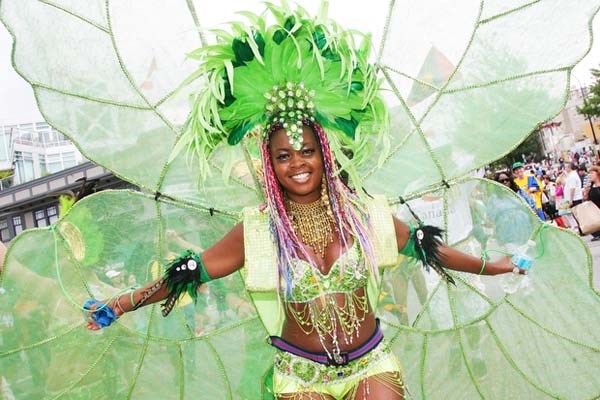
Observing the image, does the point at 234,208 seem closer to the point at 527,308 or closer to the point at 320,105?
the point at 320,105

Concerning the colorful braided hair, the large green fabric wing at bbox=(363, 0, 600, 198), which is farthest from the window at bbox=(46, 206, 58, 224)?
the colorful braided hair

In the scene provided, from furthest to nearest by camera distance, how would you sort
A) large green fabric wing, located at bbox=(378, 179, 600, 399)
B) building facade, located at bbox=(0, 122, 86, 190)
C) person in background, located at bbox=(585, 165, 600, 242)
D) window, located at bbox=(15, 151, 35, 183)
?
window, located at bbox=(15, 151, 35, 183)
building facade, located at bbox=(0, 122, 86, 190)
person in background, located at bbox=(585, 165, 600, 242)
large green fabric wing, located at bbox=(378, 179, 600, 399)

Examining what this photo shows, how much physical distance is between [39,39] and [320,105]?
128 cm

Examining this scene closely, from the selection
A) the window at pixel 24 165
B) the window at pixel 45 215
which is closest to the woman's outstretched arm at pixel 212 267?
the window at pixel 45 215

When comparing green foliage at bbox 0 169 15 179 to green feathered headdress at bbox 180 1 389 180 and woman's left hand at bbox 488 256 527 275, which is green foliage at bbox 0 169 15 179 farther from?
woman's left hand at bbox 488 256 527 275

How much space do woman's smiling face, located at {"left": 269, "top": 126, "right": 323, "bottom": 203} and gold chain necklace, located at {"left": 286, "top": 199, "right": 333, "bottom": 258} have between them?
0.35 feet

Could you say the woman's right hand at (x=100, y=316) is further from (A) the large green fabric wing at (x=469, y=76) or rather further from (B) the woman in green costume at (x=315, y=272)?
(A) the large green fabric wing at (x=469, y=76)

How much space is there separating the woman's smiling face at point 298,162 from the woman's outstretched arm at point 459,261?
460 mm

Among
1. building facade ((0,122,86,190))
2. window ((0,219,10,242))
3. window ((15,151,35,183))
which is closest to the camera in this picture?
window ((0,219,10,242))

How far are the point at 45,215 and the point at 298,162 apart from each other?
36746 mm

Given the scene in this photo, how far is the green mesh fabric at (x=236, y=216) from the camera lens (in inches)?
116

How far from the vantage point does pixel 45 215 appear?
3634 centimetres

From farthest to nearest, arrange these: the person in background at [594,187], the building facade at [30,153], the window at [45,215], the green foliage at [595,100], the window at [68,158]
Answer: the window at [68,158] → the building facade at [30,153] → the green foliage at [595,100] → the window at [45,215] → the person in background at [594,187]

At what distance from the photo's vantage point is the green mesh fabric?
294cm
